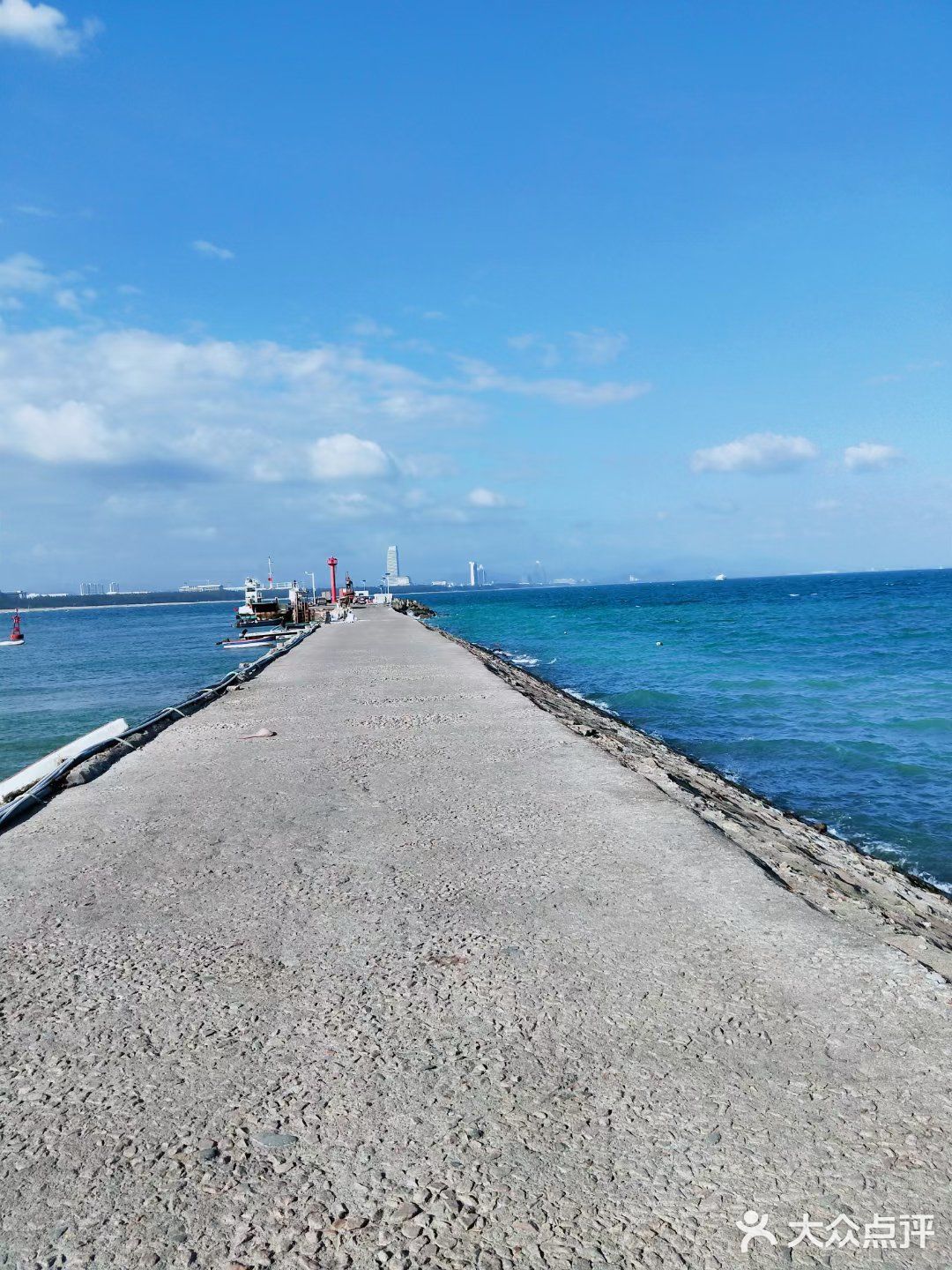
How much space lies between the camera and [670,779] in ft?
23.5

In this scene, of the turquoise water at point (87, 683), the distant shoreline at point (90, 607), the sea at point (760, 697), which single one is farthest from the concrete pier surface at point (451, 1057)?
the distant shoreline at point (90, 607)

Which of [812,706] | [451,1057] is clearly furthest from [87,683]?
[451,1057]

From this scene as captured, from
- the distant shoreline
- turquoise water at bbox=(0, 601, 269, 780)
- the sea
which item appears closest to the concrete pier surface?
the sea

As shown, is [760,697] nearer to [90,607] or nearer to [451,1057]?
[451,1057]

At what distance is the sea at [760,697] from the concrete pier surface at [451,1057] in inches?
167

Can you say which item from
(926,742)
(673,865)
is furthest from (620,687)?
(673,865)

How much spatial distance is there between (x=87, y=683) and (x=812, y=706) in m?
18.5

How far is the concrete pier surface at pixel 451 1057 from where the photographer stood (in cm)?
208

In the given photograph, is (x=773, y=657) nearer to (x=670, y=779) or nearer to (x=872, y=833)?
(x=872, y=833)

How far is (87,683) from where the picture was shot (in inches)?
913

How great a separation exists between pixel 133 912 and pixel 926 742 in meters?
11.4

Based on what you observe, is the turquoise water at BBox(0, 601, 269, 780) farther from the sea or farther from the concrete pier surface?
the concrete pier surface

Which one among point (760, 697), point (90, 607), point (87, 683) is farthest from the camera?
point (90, 607)

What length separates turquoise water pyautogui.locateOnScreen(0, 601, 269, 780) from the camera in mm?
15008
